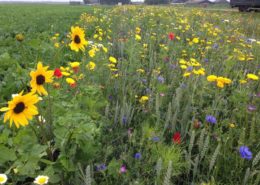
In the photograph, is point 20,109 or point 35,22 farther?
point 35,22

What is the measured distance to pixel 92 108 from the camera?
2.45 metres

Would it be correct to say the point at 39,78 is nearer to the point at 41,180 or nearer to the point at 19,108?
the point at 19,108

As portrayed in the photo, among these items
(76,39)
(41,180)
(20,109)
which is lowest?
(41,180)

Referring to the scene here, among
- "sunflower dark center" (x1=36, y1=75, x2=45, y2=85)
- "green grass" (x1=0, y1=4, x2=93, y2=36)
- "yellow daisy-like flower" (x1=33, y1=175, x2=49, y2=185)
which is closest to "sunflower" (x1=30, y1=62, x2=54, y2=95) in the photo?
"sunflower dark center" (x1=36, y1=75, x2=45, y2=85)

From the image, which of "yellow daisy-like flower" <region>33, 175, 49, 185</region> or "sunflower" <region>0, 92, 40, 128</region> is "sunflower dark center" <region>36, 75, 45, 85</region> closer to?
"sunflower" <region>0, 92, 40, 128</region>

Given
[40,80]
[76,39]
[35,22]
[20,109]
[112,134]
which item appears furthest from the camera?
[35,22]

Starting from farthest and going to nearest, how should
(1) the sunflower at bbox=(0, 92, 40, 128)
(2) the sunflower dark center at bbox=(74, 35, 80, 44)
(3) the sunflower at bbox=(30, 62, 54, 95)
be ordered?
(2) the sunflower dark center at bbox=(74, 35, 80, 44), (3) the sunflower at bbox=(30, 62, 54, 95), (1) the sunflower at bbox=(0, 92, 40, 128)

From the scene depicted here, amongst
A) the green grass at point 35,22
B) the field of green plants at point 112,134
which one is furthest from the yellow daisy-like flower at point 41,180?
the green grass at point 35,22

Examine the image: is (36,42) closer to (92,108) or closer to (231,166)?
(92,108)

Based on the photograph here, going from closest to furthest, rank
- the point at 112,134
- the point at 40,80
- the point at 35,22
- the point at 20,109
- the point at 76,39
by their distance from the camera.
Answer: the point at 20,109 → the point at 40,80 → the point at 76,39 → the point at 112,134 → the point at 35,22

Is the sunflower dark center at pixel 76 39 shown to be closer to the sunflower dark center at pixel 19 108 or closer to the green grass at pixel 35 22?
the sunflower dark center at pixel 19 108

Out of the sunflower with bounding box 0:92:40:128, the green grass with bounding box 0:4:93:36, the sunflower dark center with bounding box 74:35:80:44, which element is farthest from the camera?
the green grass with bounding box 0:4:93:36

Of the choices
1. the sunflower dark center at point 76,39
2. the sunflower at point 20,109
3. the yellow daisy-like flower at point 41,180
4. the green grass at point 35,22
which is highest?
the sunflower dark center at point 76,39

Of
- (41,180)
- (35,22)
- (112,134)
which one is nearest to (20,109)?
(41,180)
